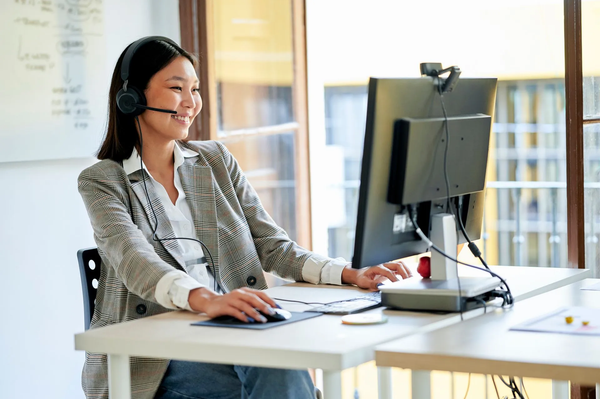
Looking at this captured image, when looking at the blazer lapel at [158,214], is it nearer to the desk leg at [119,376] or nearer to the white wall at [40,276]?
the desk leg at [119,376]

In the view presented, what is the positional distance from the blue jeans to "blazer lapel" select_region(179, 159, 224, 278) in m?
0.25

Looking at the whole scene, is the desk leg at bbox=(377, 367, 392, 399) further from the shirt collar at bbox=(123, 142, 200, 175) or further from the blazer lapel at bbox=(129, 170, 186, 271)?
the shirt collar at bbox=(123, 142, 200, 175)

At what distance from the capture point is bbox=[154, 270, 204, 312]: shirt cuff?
1.47 meters

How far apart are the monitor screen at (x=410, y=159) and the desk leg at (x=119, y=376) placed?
433 mm

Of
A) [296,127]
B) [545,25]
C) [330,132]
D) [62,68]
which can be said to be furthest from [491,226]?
[62,68]

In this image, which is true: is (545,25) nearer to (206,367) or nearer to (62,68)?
(62,68)

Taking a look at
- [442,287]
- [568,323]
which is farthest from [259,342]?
[568,323]

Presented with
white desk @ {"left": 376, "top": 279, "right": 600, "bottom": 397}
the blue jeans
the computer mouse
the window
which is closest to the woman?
the blue jeans

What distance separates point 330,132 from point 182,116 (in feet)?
30.4

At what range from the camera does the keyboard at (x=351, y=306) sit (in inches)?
57.7

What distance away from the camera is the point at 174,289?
148 cm

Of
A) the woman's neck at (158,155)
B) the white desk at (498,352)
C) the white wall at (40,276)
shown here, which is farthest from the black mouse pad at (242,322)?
the white wall at (40,276)

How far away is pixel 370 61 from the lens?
23.0ft

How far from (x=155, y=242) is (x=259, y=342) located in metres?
0.56
